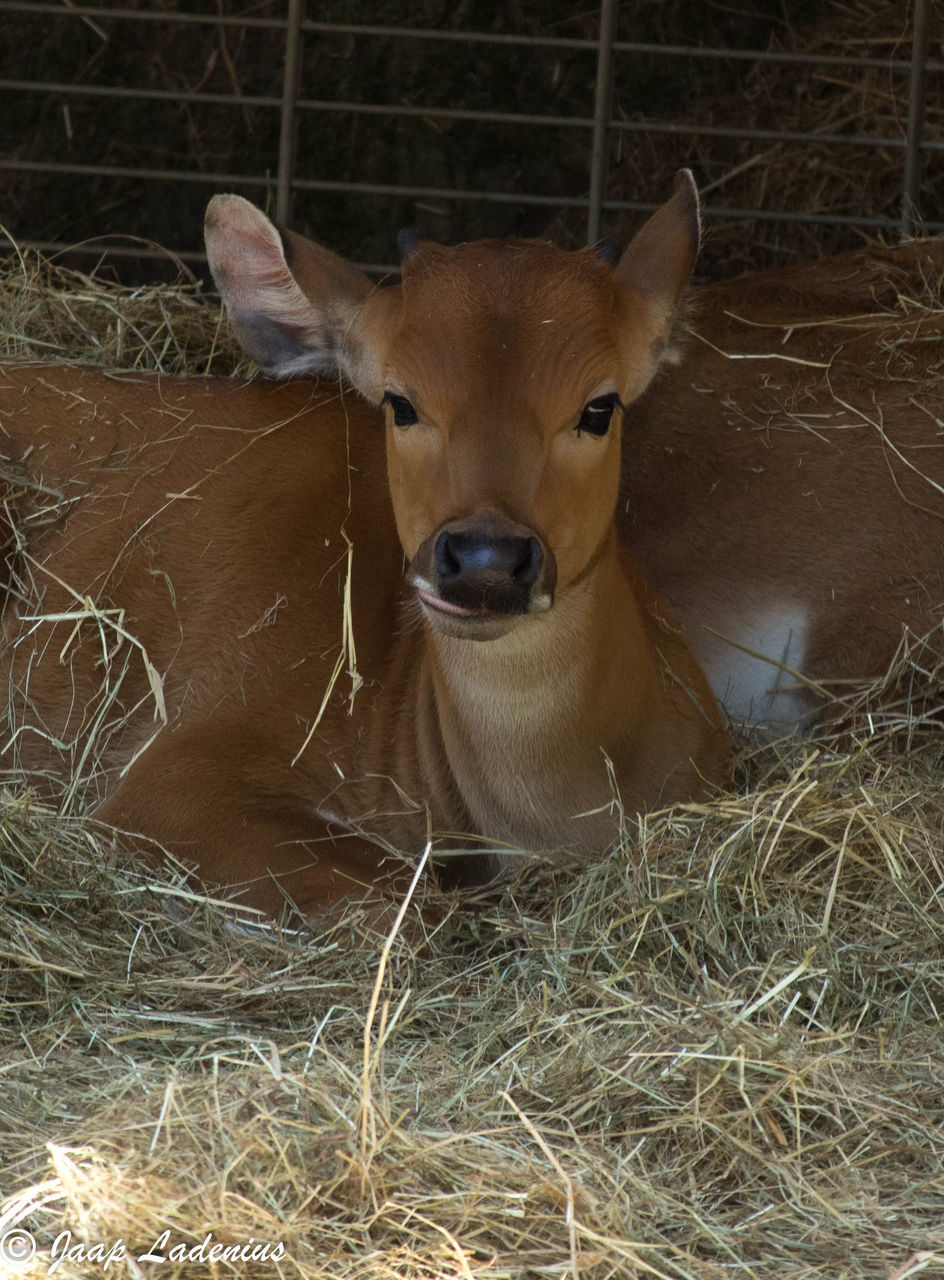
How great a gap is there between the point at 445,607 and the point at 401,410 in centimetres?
55

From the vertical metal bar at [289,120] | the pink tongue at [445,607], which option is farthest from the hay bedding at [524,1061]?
the vertical metal bar at [289,120]

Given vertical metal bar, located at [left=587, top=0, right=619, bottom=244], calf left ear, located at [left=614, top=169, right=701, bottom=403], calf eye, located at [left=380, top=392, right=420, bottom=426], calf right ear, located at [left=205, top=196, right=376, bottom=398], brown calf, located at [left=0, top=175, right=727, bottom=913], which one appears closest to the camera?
brown calf, located at [left=0, top=175, right=727, bottom=913]

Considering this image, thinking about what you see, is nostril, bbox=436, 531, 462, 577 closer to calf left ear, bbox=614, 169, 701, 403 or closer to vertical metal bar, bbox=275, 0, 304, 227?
calf left ear, bbox=614, 169, 701, 403

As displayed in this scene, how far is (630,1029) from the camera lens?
2.80m

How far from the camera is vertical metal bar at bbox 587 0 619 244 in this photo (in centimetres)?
645

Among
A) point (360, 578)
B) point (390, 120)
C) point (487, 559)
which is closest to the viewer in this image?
point (487, 559)

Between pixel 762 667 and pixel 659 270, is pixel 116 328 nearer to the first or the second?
pixel 659 270

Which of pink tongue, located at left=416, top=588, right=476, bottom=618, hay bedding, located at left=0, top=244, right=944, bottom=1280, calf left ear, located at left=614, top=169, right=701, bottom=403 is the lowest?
hay bedding, located at left=0, top=244, right=944, bottom=1280

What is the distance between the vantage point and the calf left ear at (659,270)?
3.81m

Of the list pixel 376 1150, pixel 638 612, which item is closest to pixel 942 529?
pixel 638 612

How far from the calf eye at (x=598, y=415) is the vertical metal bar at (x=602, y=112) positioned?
3181mm

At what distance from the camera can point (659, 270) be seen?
3861 millimetres

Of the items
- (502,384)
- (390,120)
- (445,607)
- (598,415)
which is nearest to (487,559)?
(445,607)

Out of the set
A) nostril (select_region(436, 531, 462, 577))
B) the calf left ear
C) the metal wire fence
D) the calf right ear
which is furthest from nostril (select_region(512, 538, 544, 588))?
the metal wire fence
